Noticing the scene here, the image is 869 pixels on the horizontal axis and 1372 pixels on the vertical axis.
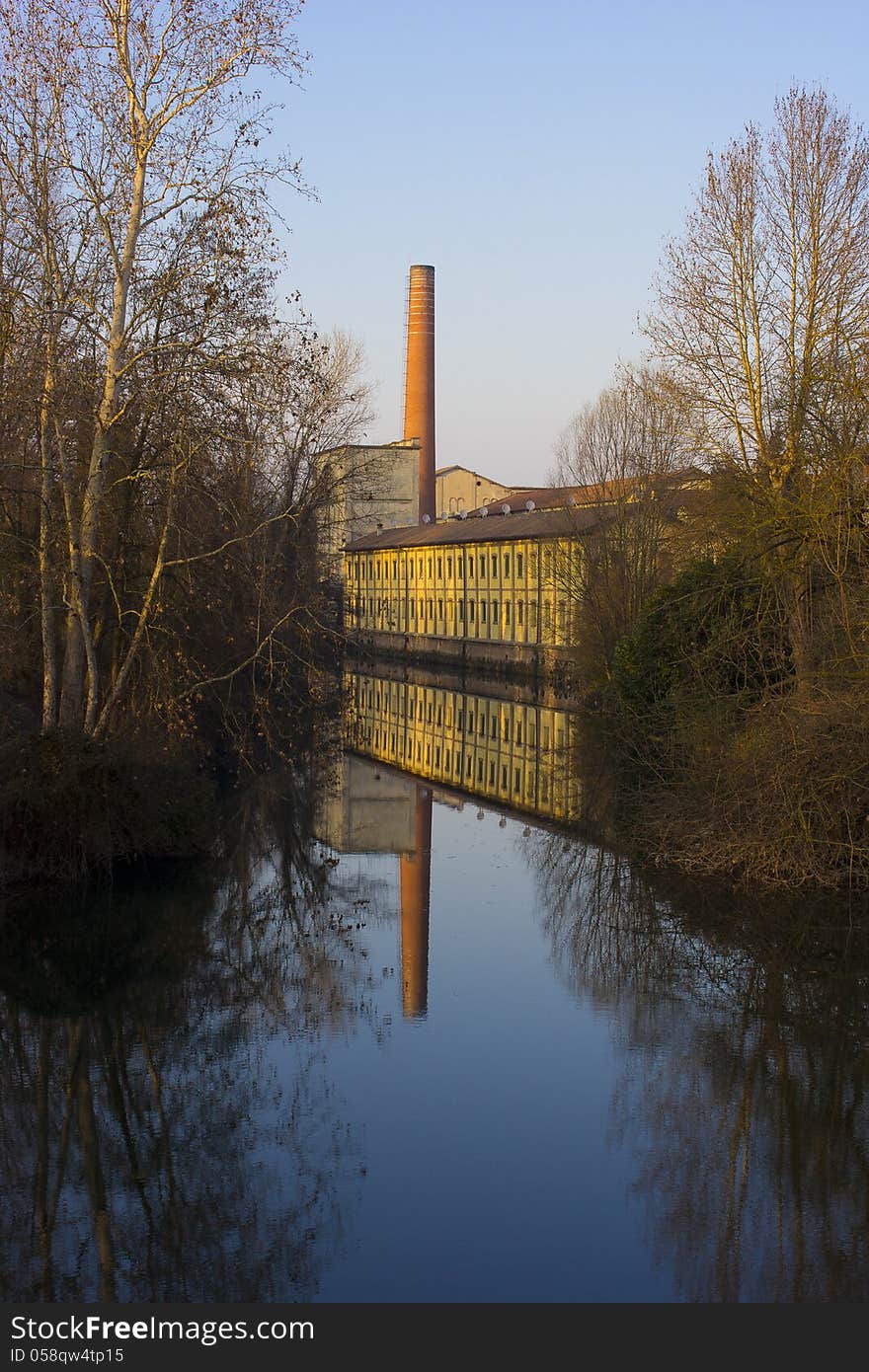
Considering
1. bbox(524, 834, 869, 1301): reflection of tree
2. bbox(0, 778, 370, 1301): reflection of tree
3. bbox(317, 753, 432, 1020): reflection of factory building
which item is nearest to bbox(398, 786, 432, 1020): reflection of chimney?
bbox(317, 753, 432, 1020): reflection of factory building

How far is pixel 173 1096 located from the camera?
8.49 m

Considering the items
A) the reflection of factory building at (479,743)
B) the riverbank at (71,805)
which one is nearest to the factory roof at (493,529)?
the reflection of factory building at (479,743)

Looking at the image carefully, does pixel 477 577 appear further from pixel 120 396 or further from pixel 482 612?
pixel 120 396

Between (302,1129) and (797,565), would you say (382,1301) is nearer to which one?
(302,1129)

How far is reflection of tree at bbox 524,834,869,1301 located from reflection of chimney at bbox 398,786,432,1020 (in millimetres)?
1188

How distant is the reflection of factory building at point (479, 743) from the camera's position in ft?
77.8

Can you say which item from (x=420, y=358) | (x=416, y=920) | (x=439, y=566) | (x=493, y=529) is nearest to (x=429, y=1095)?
(x=416, y=920)

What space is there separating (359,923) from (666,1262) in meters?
7.63

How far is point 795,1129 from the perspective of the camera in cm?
788

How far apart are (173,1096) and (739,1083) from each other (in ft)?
10.9

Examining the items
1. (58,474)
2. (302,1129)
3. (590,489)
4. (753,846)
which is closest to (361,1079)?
(302,1129)

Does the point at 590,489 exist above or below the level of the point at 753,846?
above

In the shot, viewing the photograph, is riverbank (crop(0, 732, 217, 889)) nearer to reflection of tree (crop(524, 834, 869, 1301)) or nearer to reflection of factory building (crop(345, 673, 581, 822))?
reflection of factory building (crop(345, 673, 581, 822))

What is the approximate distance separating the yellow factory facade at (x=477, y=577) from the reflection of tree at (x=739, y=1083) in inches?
946
